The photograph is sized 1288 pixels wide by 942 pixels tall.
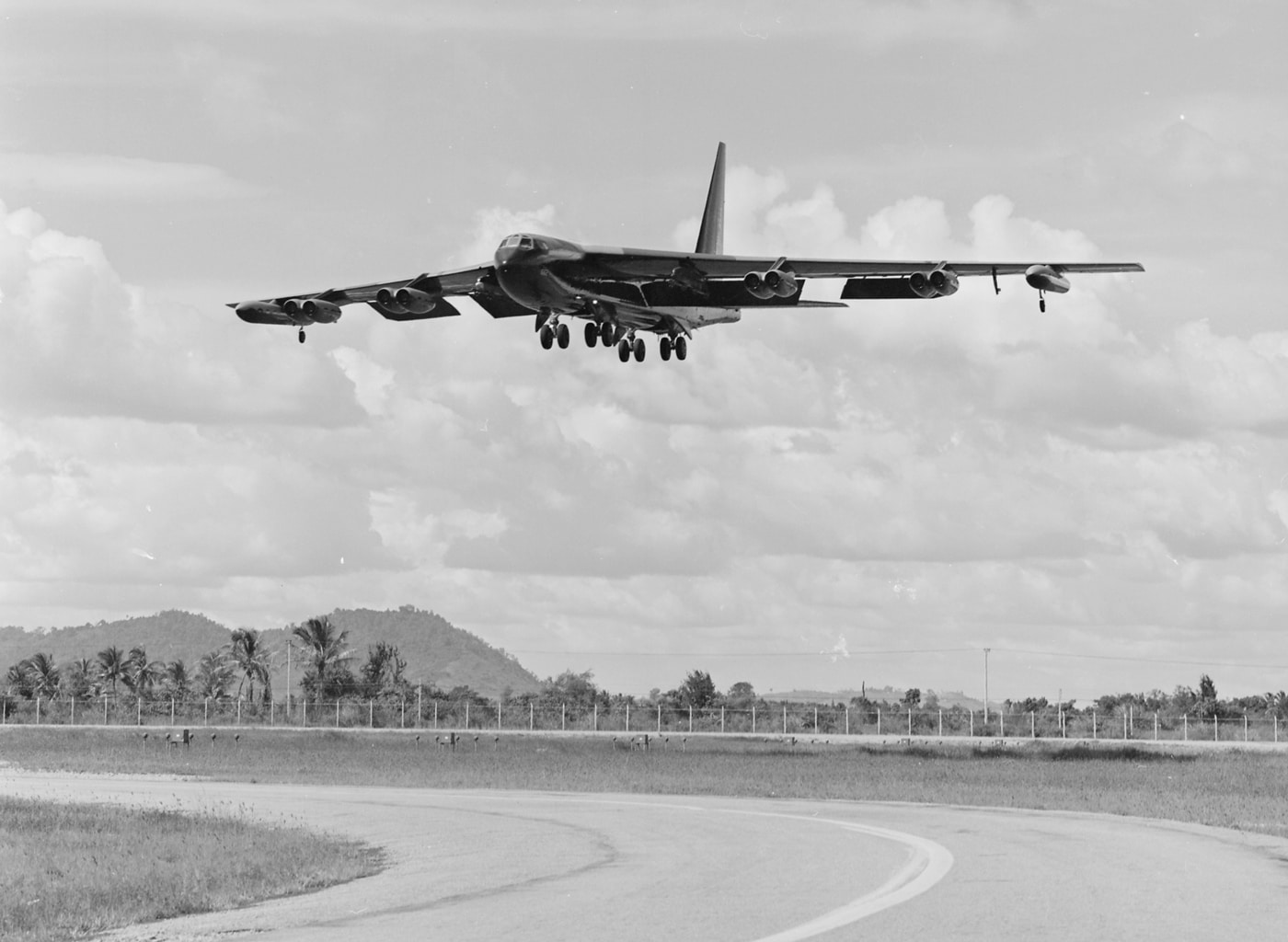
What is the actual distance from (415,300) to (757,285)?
8344 mm

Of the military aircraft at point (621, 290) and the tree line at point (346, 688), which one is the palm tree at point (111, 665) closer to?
the tree line at point (346, 688)

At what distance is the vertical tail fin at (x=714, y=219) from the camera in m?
50.8

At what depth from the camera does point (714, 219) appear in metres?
51.4

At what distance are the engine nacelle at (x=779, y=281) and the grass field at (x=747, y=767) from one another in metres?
11.1

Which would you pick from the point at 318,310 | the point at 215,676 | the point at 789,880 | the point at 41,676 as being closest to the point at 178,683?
the point at 215,676

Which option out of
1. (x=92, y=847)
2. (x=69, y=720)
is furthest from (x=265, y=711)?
(x=92, y=847)

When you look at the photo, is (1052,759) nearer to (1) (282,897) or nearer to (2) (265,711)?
(1) (282,897)

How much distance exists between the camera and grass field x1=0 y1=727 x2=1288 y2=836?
35969mm

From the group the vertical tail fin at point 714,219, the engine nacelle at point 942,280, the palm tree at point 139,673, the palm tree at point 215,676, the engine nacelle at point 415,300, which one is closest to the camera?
the engine nacelle at point 942,280

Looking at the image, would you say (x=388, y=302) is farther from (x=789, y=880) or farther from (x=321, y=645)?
(x=321, y=645)

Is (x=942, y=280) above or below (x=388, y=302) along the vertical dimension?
→ below

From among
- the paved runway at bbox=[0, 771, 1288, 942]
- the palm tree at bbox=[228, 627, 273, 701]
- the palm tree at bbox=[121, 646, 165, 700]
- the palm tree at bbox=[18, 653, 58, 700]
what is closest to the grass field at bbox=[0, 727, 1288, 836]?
the paved runway at bbox=[0, 771, 1288, 942]

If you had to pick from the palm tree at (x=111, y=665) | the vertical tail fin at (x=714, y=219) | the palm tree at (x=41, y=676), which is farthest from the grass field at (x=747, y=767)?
the palm tree at (x=111, y=665)

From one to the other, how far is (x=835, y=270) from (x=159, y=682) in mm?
124749
